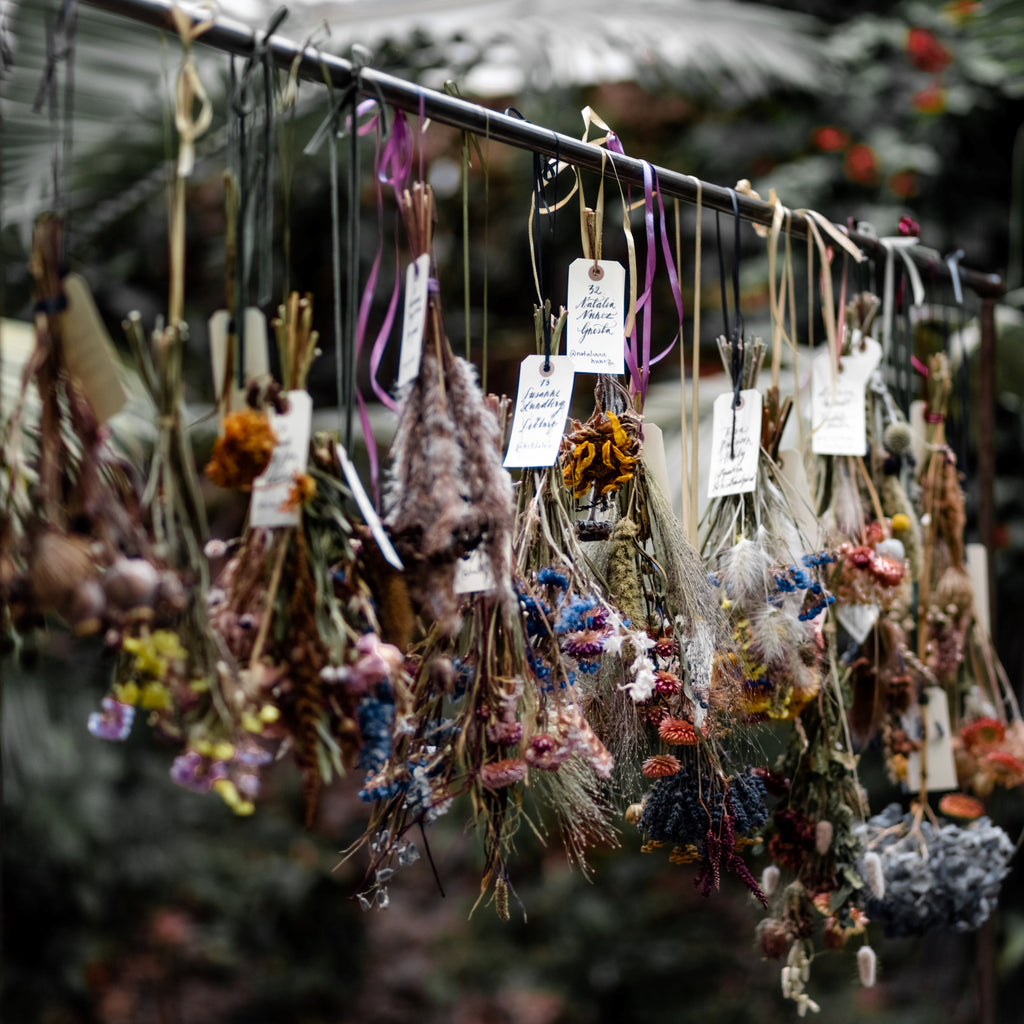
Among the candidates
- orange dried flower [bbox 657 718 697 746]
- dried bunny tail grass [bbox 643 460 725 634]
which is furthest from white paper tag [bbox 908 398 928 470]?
orange dried flower [bbox 657 718 697 746]

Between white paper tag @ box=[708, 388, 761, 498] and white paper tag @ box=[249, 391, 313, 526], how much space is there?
0.61 m

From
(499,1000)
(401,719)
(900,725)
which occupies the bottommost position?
(499,1000)

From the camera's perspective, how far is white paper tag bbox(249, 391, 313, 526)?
3.14 ft

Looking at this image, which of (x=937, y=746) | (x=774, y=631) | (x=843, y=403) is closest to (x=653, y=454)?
(x=774, y=631)

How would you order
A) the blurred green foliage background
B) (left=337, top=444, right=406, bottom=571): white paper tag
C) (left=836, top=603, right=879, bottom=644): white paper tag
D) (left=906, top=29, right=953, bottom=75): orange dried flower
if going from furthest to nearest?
1. (left=906, top=29, right=953, bottom=75): orange dried flower
2. the blurred green foliage background
3. (left=836, top=603, right=879, bottom=644): white paper tag
4. (left=337, top=444, right=406, bottom=571): white paper tag

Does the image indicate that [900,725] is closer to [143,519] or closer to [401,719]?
[401,719]

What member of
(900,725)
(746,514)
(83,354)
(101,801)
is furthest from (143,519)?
(101,801)

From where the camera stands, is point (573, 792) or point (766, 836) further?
point (766, 836)

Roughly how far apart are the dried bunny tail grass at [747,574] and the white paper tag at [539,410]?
10.6 inches

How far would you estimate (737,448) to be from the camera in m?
1.43

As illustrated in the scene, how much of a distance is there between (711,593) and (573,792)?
0.26m

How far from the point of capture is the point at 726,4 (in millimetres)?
3730

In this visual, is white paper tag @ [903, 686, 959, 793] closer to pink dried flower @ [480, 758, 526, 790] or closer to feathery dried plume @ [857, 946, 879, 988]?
feathery dried plume @ [857, 946, 879, 988]

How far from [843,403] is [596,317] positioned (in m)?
0.51
